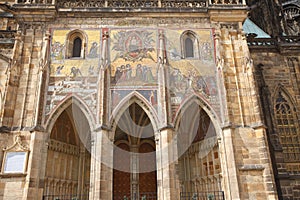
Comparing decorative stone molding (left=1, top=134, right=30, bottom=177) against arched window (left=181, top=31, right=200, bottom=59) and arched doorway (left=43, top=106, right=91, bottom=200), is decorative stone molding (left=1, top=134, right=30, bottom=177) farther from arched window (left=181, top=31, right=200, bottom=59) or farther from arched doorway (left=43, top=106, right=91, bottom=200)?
arched window (left=181, top=31, right=200, bottom=59)

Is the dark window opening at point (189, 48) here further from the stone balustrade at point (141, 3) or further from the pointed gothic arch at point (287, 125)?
the pointed gothic arch at point (287, 125)

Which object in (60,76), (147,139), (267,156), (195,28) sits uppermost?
(195,28)

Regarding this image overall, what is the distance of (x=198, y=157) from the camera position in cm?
1339

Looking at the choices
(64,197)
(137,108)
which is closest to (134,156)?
(137,108)

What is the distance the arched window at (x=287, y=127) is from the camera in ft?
48.3

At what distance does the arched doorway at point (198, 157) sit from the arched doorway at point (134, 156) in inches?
68.5

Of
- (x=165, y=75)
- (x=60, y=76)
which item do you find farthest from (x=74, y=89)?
(x=165, y=75)

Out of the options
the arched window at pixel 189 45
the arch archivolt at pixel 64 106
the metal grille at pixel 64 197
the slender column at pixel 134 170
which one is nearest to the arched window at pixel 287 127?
the arched window at pixel 189 45

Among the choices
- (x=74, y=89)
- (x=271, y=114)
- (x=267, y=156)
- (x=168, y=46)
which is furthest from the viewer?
(x=271, y=114)

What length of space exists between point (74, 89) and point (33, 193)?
4.22 metres

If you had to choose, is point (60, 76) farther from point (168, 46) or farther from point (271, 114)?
point (271, 114)

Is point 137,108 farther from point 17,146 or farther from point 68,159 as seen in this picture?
point 17,146

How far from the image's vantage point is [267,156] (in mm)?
11344

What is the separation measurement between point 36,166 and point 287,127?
39.7 ft
